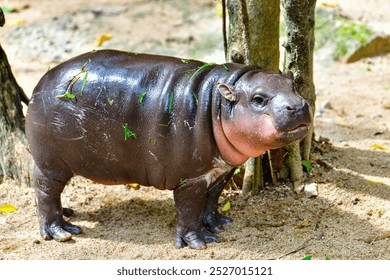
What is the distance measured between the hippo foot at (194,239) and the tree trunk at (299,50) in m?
1.07

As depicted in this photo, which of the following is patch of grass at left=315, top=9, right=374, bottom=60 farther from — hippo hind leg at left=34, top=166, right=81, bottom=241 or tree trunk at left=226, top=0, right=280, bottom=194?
hippo hind leg at left=34, top=166, right=81, bottom=241

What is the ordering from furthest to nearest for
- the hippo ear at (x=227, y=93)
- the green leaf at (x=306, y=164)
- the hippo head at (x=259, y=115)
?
Answer: 1. the green leaf at (x=306, y=164)
2. the hippo ear at (x=227, y=93)
3. the hippo head at (x=259, y=115)

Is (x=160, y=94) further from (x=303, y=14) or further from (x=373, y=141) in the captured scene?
(x=373, y=141)

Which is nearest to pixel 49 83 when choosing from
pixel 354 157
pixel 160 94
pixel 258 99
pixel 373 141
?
pixel 160 94

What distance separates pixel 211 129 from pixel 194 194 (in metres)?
0.55

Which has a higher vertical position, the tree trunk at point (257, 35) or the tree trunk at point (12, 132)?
the tree trunk at point (257, 35)

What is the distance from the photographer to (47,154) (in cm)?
533

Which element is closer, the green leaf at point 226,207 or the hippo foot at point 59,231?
the hippo foot at point 59,231

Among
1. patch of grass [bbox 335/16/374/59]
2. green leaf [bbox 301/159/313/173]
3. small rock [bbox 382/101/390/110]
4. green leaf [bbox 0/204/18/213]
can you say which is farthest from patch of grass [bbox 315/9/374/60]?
green leaf [bbox 0/204/18/213]

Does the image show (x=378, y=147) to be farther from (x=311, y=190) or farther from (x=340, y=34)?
(x=340, y=34)

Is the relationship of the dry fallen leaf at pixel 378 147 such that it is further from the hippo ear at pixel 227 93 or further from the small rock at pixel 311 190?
the hippo ear at pixel 227 93

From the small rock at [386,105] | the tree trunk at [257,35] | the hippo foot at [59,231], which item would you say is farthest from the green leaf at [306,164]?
the small rock at [386,105]

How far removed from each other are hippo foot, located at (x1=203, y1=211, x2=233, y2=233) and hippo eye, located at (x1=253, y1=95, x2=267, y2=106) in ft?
4.13

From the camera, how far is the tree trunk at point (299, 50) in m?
5.74
